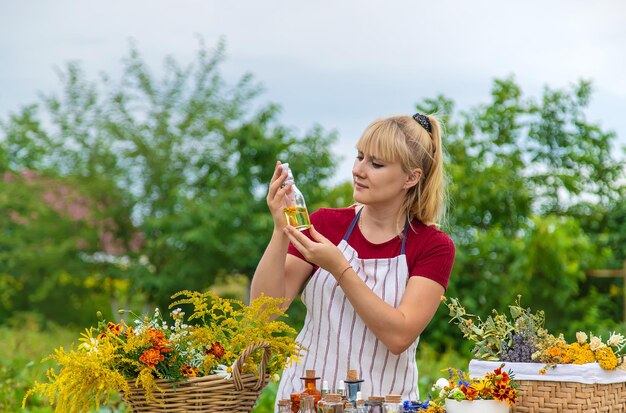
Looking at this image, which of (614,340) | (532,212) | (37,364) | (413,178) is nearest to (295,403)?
(413,178)

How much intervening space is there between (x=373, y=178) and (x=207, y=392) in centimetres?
97

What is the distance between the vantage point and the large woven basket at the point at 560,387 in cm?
289

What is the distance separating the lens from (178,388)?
272cm

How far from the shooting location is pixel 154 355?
106 inches

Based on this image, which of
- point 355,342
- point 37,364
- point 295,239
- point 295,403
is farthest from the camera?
point 37,364

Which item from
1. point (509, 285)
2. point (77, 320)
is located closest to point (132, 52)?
point (77, 320)

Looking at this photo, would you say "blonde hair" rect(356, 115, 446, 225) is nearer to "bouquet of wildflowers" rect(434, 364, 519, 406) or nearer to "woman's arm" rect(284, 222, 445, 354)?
"woman's arm" rect(284, 222, 445, 354)

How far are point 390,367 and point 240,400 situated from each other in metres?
0.70

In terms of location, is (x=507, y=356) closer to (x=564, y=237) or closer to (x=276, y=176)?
(x=276, y=176)

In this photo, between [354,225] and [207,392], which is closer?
[207,392]

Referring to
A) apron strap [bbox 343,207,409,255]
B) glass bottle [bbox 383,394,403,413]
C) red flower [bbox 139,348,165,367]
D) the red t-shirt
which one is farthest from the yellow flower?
red flower [bbox 139,348,165,367]

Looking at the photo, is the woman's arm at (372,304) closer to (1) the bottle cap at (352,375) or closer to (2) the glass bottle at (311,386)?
(1) the bottle cap at (352,375)

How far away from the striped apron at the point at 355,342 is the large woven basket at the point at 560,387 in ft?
1.32

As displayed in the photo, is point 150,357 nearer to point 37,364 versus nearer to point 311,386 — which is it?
point 311,386
